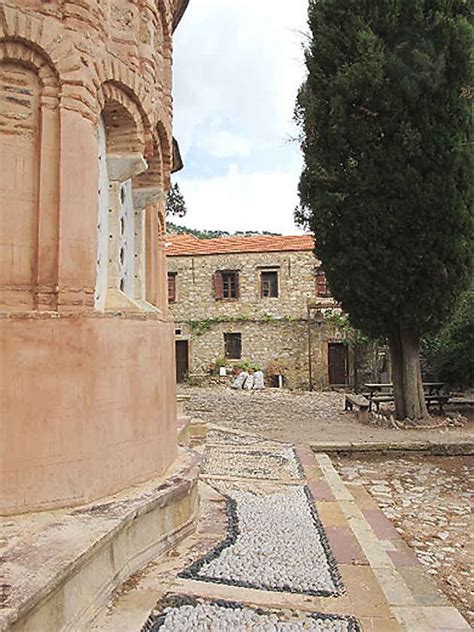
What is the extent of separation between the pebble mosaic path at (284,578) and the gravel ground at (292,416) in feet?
18.6

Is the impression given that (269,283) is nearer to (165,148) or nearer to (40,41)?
(165,148)

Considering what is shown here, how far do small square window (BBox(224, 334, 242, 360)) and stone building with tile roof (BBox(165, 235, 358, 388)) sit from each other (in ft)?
0.15

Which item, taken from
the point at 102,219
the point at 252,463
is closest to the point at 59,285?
the point at 102,219

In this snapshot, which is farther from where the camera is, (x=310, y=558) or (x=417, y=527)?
(x=417, y=527)

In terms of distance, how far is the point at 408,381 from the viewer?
13.7 metres

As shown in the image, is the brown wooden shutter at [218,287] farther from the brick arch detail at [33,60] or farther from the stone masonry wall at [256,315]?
the brick arch detail at [33,60]

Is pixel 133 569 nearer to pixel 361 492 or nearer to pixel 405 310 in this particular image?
pixel 361 492

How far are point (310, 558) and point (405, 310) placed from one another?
9.62 m

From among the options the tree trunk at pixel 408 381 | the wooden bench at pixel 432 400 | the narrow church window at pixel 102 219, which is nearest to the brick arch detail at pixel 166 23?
the narrow church window at pixel 102 219

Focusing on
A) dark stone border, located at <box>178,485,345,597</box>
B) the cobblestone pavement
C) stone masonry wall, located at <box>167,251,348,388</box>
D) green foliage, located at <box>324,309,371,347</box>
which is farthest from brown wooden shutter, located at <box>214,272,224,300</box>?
dark stone border, located at <box>178,485,345,597</box>

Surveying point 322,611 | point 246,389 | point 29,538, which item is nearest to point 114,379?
point 29,538

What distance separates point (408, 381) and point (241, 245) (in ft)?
48.2

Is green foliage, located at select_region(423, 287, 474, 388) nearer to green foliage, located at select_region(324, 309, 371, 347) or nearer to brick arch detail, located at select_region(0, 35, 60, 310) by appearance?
green foliage, located at select_region(324, 309, 371, 347)

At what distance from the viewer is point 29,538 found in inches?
120
